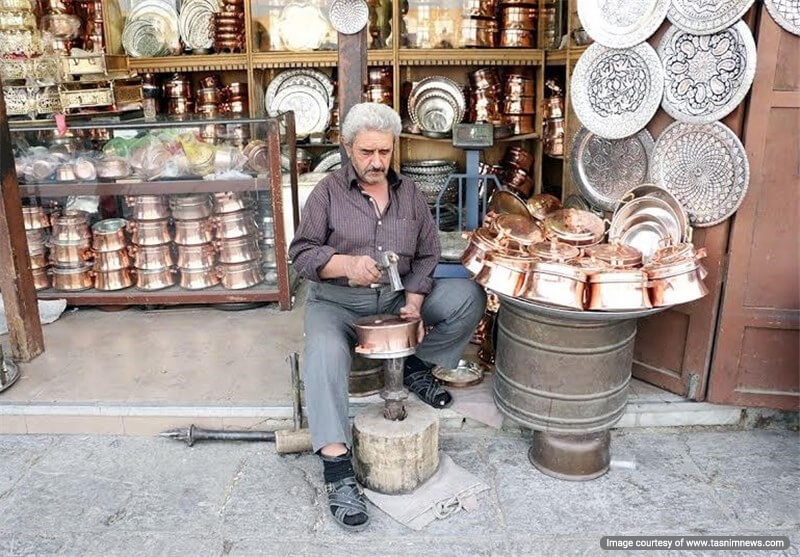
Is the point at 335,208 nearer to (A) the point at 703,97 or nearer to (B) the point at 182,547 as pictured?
(B) the point at 182,547

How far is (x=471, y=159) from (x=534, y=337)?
54.2 inches

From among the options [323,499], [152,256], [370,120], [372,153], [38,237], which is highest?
[370,120]

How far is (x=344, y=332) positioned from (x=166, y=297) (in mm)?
1725

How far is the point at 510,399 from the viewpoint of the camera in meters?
2.50

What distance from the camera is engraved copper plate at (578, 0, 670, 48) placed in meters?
2.60

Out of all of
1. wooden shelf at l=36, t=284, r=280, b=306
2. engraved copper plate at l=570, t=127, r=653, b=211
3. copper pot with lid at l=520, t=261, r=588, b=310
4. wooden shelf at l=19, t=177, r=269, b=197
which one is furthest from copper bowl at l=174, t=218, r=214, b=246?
copper pot with lid at l=520, t=261, r=588, b=310

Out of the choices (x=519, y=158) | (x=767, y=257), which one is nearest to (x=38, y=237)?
(x=519, y=158)

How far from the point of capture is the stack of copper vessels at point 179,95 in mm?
5188

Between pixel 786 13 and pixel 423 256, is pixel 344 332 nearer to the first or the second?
pixel 423 256

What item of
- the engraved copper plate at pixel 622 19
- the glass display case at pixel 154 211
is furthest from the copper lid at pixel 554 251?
the glass display case at pixel 154 211

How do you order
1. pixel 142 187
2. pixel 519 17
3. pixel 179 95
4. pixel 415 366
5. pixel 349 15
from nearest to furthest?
pixel 349 15, pixel 415 366, pixel 142 187, pixel 519 17, pixel 179 95

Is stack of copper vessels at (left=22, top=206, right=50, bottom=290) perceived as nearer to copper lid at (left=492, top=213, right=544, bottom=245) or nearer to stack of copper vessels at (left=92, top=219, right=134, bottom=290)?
stack of copper vessels at (left=92, top=219, right=134, bottom=290)

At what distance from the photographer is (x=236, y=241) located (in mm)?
3727

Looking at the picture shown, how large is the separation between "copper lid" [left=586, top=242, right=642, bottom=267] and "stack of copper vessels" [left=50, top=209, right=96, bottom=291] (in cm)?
275
